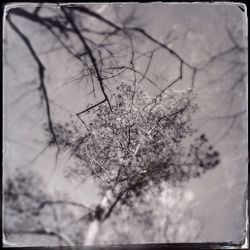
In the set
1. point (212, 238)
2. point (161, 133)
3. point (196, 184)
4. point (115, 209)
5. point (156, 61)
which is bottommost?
point (212, 238)

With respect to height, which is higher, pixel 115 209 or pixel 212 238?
pixel 115 209

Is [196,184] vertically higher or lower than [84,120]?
lower

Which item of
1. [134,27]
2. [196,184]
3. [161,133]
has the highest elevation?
[134,27]

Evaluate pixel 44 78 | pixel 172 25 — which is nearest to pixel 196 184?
pixel 172 25

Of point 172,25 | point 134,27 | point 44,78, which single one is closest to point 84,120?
point 44,78

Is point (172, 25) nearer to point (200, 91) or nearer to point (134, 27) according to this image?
point (134, 27)

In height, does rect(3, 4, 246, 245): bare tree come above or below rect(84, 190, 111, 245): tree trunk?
above

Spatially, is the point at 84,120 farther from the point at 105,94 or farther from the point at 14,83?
the point at 14,83

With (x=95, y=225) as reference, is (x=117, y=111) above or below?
above

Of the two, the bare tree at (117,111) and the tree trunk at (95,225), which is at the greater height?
the bare tree at (117,111)
